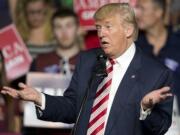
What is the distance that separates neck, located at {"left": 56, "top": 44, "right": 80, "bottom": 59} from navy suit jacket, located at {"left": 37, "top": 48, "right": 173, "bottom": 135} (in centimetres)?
209

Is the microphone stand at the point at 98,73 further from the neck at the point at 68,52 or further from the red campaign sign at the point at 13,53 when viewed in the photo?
the red campaign sign at the point at 13,53

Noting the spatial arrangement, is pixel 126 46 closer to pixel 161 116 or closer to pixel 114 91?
pixel 114 91

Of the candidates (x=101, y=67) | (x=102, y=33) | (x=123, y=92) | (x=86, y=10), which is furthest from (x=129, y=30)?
(x=86, y=10)

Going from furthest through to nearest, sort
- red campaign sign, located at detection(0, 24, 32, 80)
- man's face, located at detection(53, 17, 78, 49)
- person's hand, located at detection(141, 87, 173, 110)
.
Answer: red campaign sign, located at detection(0, 24, 32, 80) → man's face, located at detection(53, 17, 78, 49) → person's hand, located at detection(141, 87, 173, 110)

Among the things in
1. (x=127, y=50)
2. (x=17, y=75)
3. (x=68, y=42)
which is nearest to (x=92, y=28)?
(x=68, y=42)

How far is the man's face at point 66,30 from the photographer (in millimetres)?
7805

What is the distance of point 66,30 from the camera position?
25.7 feet

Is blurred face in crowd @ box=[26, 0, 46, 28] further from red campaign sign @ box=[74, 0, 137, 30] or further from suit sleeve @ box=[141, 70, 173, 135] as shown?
suit sleeve @ box=[141, 70, 173, 135]

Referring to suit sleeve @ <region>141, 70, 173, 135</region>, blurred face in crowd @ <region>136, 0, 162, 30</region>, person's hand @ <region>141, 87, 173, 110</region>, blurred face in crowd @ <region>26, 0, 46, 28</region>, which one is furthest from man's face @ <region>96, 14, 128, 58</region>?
blurred face in crowd @ <region>26, 0, 46, 28</region>

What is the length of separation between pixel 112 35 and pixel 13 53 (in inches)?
109

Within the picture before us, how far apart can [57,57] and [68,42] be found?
0.20m

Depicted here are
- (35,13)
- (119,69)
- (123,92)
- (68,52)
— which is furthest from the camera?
(35,13)

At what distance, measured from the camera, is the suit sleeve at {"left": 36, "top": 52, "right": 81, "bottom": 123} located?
5.45 metres

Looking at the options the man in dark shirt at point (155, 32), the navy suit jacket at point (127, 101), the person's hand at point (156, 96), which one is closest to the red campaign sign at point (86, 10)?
the man in dark shirt at point (155, 32)
